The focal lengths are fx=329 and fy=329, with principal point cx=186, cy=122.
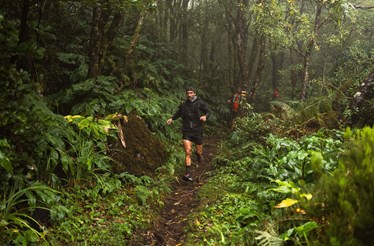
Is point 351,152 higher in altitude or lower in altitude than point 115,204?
higher

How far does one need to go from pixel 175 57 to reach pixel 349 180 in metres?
14.8

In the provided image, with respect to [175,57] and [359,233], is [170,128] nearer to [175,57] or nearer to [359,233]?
[175,57]

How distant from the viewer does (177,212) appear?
6742 mm

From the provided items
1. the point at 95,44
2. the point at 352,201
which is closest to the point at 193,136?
the point at 95,44

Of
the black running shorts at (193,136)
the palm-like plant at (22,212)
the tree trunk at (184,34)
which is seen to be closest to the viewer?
the palm-like plant at (22,212)

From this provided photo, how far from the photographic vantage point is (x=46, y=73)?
885 centimetres

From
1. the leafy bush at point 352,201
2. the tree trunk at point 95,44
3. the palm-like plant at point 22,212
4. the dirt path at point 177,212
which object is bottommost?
the dirt path at point 177,212

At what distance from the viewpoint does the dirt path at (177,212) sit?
5.63 metres

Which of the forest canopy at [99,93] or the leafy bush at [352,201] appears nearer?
the leafy bush at [352,201]

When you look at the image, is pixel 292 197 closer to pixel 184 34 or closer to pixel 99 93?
pixel 99 93

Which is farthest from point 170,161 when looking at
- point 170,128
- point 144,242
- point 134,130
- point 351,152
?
point 351,152

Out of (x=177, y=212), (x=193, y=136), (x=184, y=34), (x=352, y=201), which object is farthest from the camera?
(x=184, y=34)

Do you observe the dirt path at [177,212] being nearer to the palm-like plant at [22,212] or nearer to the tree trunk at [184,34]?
the palm-like plant at [22,212]

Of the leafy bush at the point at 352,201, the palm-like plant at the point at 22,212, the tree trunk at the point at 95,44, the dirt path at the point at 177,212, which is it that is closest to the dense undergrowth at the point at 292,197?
the leafy bush at the point at 352,201
